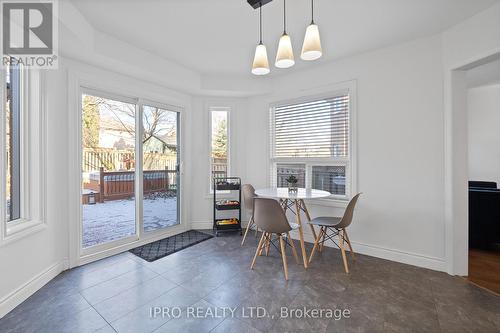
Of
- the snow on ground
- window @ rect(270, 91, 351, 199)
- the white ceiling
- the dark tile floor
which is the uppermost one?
the white ceiling

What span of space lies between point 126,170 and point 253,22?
98.7 inches

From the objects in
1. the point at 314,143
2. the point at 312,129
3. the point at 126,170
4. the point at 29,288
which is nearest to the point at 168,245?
the point at 126,170

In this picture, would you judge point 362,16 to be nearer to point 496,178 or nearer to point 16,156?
point 16,156

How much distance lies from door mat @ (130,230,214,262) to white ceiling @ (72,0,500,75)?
262 cm

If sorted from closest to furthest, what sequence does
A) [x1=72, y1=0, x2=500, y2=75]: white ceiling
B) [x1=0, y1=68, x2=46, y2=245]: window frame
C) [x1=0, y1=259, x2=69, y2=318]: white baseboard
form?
[x1=0, y1=259, x2=69, y2=318]: white baseboard < [x1=72, y1=0, x2=500, y2=75]: white ceiling < [x1=0, y1=68, x2=46, y2=245]: window frame

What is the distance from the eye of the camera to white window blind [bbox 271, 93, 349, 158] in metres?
3.22

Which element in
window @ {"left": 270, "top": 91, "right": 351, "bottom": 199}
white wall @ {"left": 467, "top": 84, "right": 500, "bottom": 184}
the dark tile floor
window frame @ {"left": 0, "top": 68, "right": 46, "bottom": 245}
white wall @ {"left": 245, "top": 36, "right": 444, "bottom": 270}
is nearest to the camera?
the dark tile floor

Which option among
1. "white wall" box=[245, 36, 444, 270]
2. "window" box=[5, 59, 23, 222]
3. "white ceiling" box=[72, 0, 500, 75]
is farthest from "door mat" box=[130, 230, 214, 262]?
"white ceiling" box=[72, 0, 500, 75]

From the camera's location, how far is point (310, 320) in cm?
172

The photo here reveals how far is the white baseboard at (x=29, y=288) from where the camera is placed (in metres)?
1.80

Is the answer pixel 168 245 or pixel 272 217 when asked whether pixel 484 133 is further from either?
pixel 168 245

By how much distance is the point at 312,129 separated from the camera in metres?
3.49

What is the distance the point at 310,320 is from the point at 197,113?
135 inches

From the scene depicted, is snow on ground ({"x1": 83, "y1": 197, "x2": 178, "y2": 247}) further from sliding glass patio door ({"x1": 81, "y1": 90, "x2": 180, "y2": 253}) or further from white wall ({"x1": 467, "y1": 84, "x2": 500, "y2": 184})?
white wall ({"x1": 467, "y1": 84, "x2": 500, "y2": 184})
